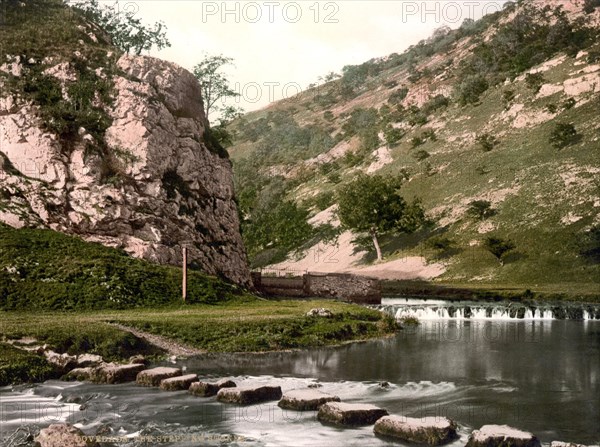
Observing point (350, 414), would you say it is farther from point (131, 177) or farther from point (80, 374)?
point (131, 177)

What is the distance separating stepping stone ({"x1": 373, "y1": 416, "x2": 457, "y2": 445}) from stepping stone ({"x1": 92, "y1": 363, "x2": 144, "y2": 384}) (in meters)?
12.8

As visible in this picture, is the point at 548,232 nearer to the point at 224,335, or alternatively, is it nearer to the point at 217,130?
the point at 217,130

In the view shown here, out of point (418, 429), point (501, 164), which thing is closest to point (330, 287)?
point (418, 429)

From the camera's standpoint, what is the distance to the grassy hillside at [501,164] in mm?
93000

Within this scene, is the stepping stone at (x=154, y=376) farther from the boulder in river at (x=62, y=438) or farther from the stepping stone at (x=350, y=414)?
the boulder in river at (x=62, y=438)

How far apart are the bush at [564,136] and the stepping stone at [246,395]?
95.8 meters

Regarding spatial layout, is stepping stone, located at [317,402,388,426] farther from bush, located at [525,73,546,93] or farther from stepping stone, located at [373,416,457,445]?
bush, located at [525,73,546,93]

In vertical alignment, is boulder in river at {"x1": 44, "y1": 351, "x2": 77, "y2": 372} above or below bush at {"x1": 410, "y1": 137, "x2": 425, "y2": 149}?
below

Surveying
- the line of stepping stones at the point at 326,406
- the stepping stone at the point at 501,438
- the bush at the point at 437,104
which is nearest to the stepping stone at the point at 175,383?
the line of stepping stones at the point at 326,406

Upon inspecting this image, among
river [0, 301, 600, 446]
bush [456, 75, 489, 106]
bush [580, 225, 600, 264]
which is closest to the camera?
river [0, 301, 600, 446]

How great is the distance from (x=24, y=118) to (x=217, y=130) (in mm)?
26499

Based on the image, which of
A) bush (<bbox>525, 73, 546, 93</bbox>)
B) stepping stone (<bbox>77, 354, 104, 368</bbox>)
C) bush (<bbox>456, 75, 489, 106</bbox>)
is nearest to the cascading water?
stepping stone (<bbox>77, 354, 104, 368</bbox>)

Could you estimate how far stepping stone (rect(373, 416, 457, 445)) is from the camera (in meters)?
20.7

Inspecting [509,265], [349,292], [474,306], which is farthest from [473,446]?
[509,265]
